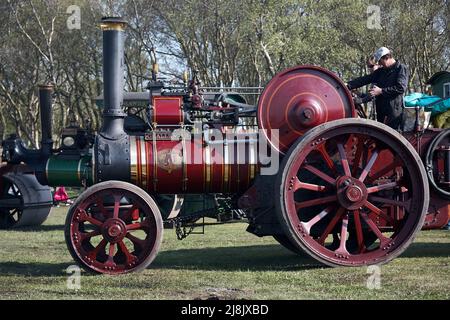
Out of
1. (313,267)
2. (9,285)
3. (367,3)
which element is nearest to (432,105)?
(313,267)

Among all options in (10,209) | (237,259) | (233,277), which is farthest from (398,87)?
(10,209)

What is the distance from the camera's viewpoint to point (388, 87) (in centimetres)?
853

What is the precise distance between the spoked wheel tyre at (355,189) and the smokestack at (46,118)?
5.76m

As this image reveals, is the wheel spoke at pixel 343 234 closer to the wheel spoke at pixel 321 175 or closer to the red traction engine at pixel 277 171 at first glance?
the red traction engine at pixel 277 171

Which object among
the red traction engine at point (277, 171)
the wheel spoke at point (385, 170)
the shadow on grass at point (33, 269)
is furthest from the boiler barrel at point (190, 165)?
the shadow on grass at point (33, 269)

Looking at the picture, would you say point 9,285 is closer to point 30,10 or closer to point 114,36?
point 114,36

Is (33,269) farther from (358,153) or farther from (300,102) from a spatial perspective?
(358,153)

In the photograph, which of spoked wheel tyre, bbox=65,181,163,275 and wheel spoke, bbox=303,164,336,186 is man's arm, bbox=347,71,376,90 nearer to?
wheel spoke, bbox=303,164,336,186

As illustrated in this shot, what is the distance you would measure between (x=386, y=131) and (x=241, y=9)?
24193mm

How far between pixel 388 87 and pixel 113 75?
3.06 m

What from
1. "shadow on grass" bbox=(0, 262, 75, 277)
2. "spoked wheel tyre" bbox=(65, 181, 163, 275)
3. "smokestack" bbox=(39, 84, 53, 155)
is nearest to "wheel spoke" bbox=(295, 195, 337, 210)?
"spoked wheel tyre" bbox=(65, 181, 163, 275)

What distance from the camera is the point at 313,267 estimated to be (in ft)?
26.9

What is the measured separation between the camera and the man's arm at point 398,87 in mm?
8422

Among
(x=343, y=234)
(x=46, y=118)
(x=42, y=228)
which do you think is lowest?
(x=42, y=228)
